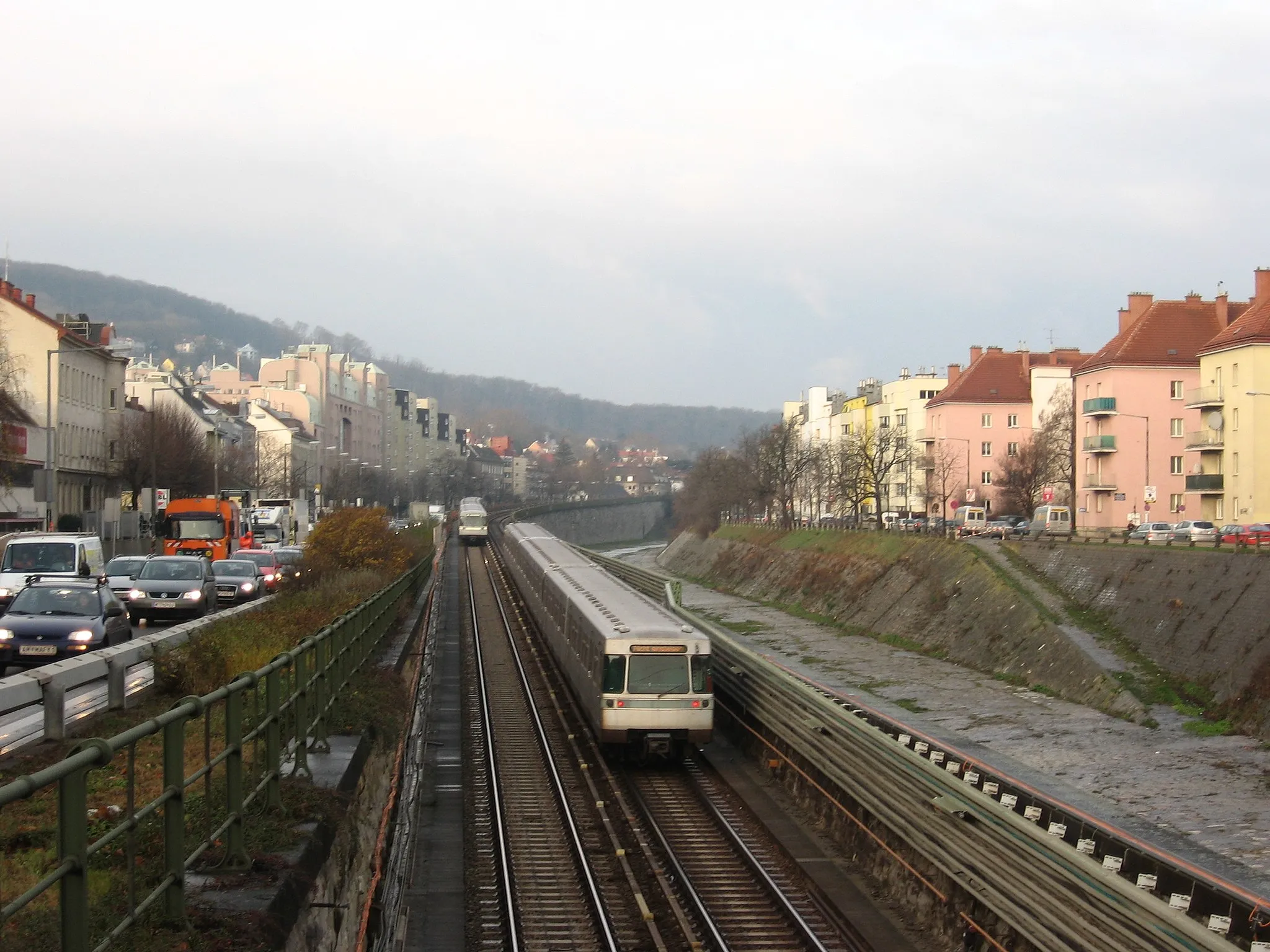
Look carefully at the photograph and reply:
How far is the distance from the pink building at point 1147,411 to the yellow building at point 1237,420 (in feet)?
A: 19.3

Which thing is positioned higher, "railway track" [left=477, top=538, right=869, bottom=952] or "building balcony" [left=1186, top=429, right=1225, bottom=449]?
"building balcony" [left=1186, top=429, right=1225, bottom=449]

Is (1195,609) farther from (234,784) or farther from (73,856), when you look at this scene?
(73,856)

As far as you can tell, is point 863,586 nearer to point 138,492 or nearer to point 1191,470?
point 1191,470

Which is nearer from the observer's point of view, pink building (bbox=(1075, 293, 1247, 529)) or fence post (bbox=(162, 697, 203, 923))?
fence post (bbox=(162, 697, 203, 923))

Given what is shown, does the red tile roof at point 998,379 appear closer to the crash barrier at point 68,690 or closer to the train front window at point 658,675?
the train front window at point 658,675

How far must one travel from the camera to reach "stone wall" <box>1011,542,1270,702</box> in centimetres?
2575

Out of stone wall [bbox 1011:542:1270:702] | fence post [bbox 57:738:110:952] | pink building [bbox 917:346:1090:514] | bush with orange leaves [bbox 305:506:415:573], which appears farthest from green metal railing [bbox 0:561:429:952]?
pink building [bbox 917:346:1090:514]

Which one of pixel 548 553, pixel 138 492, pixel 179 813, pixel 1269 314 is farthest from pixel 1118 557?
pixel 138 492

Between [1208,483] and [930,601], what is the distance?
23.2 m

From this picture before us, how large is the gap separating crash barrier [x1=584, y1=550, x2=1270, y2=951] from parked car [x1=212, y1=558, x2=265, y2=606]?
66.0 ft

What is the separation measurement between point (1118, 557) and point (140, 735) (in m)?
32.7

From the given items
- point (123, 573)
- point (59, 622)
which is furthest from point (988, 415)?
point (59, 622)

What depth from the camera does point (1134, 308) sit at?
71.9 metres

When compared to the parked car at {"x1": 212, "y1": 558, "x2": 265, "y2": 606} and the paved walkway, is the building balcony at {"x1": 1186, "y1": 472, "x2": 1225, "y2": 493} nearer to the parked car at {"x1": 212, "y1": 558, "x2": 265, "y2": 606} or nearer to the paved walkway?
the paved walkway
